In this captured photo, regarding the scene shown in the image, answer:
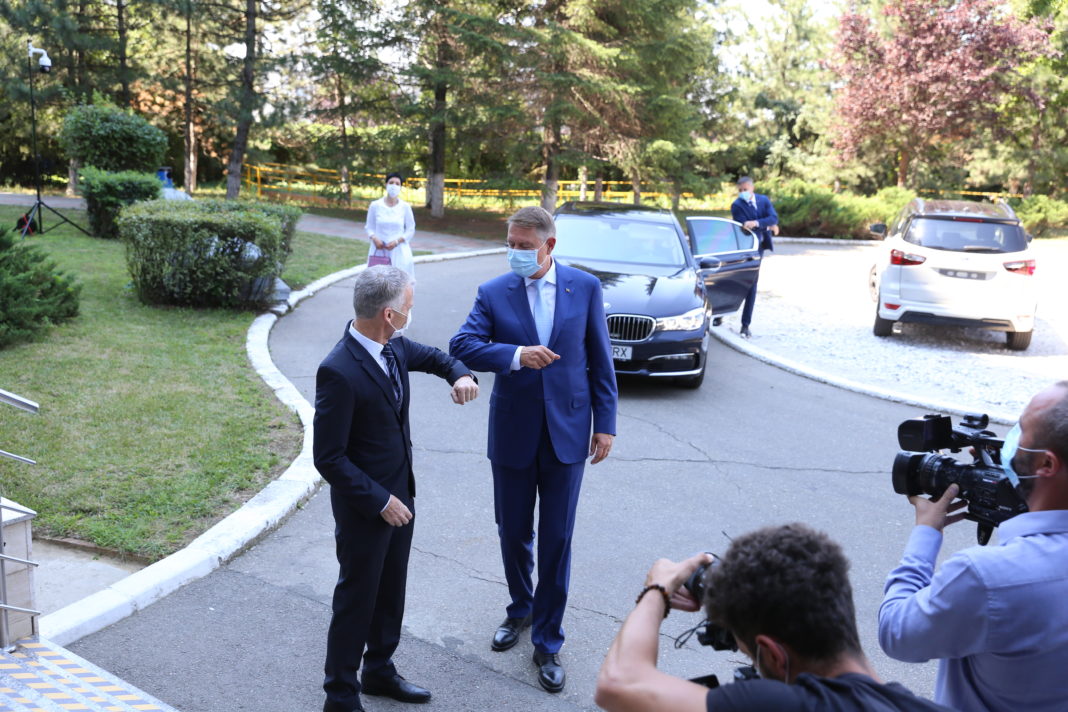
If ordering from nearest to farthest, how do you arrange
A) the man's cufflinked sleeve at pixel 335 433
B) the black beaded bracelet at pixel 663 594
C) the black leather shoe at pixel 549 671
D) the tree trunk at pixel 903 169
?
the black beaded bracelet at pixel 663 594
the man's cufflinked sleeve at pixel 335 433
the black leather shoe at pixel 549 671
the tree trunk at pixel 903 169

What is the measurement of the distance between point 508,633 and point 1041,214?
32.4m

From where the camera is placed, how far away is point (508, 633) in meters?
4.43

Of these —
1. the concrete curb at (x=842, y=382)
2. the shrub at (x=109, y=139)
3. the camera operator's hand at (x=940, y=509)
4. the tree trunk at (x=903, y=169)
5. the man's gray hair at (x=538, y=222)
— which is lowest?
the concrete curb at (x=842, y=382)

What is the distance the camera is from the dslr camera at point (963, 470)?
7.59 feet

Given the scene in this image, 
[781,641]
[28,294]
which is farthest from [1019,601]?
[28,294]

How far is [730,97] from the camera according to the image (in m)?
36.9

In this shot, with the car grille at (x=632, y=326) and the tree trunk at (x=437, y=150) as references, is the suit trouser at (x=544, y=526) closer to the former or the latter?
the car grille at (x=632, y=326)

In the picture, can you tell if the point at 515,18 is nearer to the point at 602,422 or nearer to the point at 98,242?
the point at 98,242

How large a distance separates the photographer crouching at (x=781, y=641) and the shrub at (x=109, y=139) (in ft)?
71.4

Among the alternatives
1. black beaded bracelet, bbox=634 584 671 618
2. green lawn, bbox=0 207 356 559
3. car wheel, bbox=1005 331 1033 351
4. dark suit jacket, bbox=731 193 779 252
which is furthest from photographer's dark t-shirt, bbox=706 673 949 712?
car wheel, bbox=1005 331 1033 351

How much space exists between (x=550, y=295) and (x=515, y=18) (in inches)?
918

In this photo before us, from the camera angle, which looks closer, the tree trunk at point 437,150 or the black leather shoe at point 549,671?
the black leather shoe at point 549,671

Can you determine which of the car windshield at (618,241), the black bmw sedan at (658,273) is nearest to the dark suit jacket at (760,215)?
the black bmw sedan at (658,273)

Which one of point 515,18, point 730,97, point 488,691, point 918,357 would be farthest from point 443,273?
point 730,97
